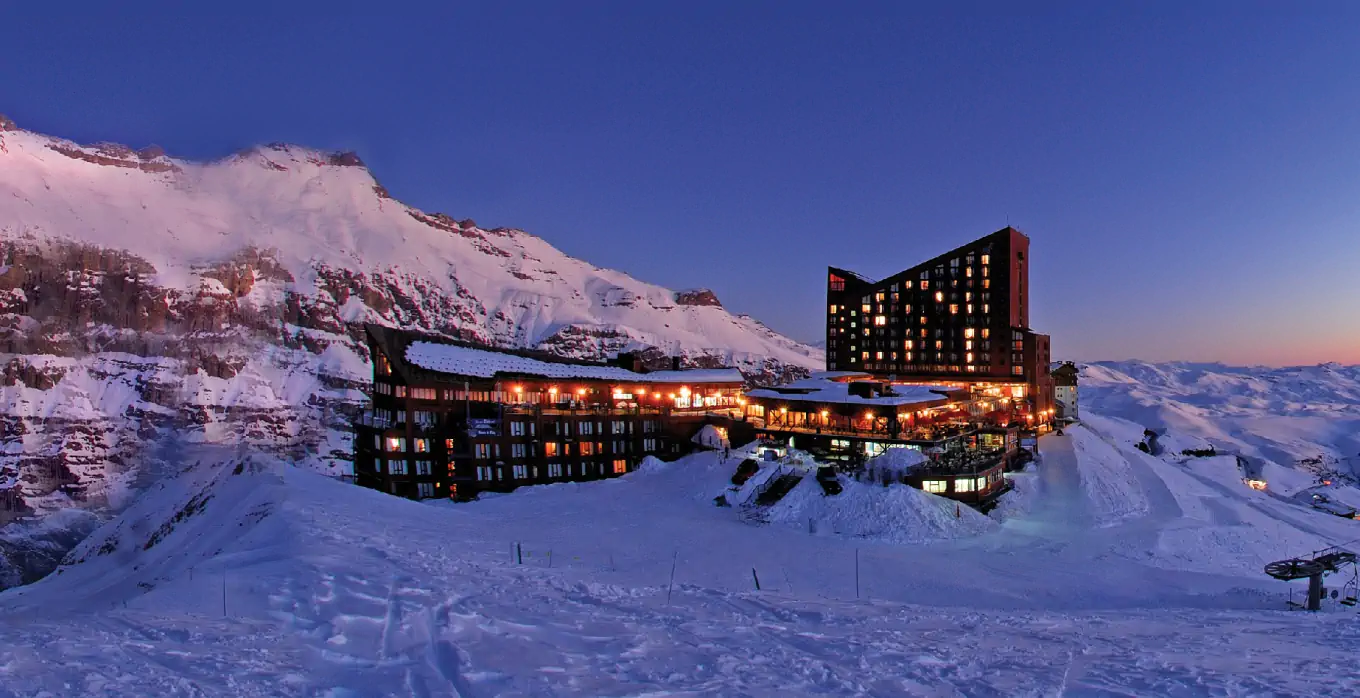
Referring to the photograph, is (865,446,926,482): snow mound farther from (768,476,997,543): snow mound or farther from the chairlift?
the chairlift

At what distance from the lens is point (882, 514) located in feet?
A: 132

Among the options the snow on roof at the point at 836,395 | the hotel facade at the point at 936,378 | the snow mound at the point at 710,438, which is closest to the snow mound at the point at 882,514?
the hotel facade at the point at 936,378

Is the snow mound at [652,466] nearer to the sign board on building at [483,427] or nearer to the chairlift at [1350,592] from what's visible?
the sign board on building at [483,427]

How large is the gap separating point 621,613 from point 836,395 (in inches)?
1814

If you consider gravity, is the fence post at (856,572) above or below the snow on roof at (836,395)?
below

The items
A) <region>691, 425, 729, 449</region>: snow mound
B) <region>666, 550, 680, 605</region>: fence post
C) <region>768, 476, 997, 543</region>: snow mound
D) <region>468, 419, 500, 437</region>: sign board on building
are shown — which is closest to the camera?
<region>666, 550, 680, 605</region>: fence post

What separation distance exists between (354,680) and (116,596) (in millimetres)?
18847

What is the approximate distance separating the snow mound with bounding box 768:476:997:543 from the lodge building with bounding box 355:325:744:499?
25.5 meters

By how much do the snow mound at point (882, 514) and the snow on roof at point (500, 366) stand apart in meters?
28.0

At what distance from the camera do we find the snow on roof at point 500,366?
58.9 metres

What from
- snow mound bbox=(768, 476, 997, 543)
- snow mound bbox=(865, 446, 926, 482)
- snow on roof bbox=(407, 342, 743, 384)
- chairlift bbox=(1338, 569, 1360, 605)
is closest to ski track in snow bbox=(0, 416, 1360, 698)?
snow mound bbox=(768, 476, 997, 543)

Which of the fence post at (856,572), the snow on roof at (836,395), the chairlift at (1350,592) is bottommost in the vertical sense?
the chairlift at (1350,592)

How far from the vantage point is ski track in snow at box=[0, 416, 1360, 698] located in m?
13.6

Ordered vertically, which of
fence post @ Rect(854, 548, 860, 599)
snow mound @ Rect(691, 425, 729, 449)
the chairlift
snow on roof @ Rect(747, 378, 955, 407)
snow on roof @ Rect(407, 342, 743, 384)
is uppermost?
snow on roof @ Rect(407, 342, 743, 384)
